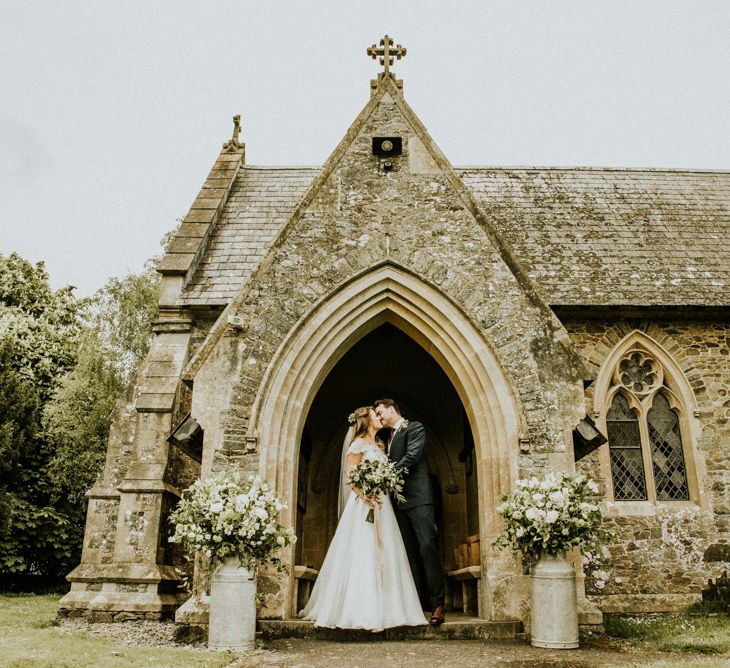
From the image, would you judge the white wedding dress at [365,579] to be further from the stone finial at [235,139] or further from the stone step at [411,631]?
the stone finial at [235,139]

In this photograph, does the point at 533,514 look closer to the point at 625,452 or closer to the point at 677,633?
the point at 677,633

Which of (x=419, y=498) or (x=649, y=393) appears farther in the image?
(x=649, y=393)

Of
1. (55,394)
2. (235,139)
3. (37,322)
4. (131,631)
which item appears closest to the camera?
(131,631)

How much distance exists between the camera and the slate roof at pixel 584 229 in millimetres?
11477

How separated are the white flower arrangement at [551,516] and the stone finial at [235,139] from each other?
11.9 m

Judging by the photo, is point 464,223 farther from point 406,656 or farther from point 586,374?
point 406,656

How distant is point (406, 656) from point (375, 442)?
2.86m

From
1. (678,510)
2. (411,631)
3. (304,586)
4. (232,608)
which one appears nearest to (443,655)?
(411,631)

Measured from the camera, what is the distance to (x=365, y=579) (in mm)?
6922

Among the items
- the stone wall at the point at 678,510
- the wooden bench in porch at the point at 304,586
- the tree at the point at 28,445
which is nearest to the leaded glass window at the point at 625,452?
the stone wall at the point at 678,510

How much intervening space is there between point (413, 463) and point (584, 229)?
7.78 m

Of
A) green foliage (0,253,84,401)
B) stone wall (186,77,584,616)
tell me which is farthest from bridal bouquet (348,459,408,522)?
green foliage (0,253,84,401)

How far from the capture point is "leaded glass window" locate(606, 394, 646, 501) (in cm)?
1105

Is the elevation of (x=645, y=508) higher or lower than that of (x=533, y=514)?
higher
